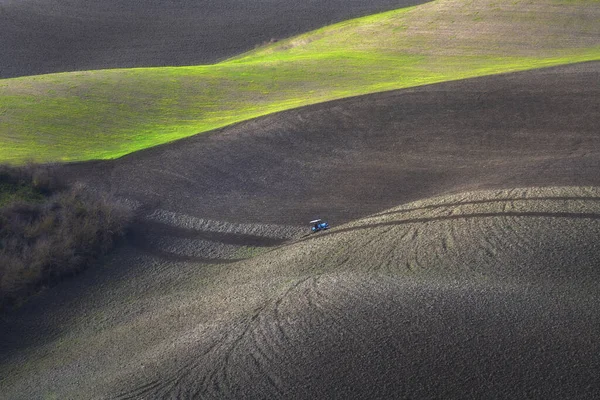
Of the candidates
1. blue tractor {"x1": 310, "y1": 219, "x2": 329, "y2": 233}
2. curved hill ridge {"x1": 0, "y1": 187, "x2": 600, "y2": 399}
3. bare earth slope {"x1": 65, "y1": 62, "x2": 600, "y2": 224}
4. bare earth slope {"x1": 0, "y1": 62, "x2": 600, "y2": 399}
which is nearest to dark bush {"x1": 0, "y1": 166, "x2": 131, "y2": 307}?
bare earth slope {"x1": 0, "y1": 62, "x2": 600, "y2": 399}

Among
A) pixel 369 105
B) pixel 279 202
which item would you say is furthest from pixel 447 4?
pixel 279 202

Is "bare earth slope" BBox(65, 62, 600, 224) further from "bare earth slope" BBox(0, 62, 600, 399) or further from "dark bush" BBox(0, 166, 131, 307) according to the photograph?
"dark bush" BBox(0, 166, 131, 307)

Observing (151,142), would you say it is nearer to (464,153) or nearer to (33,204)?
(33,204)

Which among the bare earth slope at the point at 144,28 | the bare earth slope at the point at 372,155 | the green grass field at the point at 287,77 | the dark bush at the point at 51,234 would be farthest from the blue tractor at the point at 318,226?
the bare earth slope at the point at 144,28

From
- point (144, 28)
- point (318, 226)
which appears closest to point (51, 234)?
point (318, 226)

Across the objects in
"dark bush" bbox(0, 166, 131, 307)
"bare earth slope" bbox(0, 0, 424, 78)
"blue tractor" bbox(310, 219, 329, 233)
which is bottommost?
"blue tractor" bbox(310, 219, 329, 233)

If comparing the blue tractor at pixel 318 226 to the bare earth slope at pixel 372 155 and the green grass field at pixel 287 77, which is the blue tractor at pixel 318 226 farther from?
the green grass field at pixel 287 77
